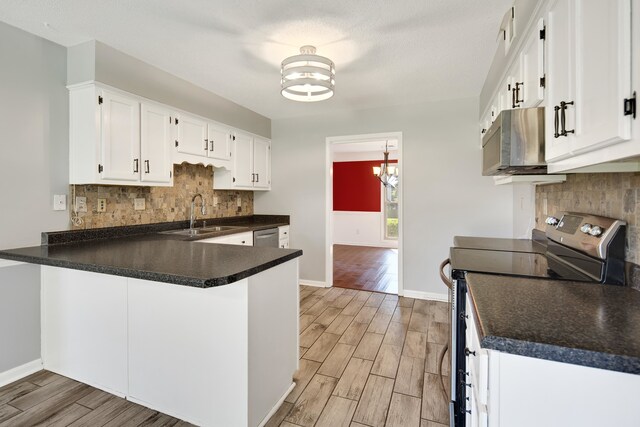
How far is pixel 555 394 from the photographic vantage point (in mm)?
782

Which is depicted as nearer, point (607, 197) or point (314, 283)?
point (607, 197)

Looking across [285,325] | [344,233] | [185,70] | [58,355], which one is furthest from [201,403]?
[344,233]

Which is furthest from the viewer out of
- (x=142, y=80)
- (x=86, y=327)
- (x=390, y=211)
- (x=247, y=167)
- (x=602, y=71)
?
(x=390, y=211)

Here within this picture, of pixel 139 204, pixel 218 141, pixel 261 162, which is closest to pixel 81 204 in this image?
pixel 139 204

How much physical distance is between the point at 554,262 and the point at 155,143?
Answer: 310 cm

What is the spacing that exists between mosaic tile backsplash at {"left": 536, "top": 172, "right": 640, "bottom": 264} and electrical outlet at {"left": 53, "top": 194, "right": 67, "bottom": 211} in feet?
11.1

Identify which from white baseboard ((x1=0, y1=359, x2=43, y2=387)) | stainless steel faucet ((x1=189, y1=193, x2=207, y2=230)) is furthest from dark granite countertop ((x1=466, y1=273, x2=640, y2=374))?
stainless steel faucet ((x1=189, y1=193, x2=207, y2=230))

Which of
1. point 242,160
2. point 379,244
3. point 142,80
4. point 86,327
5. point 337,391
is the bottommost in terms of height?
point 337,391

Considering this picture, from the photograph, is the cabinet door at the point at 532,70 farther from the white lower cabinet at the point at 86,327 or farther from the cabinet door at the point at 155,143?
the cabinet door at the point at 155,143

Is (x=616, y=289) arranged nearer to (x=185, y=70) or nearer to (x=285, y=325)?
(x=285, y=325)

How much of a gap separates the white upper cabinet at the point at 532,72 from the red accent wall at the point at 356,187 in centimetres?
632

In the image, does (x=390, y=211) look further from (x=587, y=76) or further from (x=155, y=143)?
(x=587, y=76)

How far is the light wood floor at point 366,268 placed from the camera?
15.2ft

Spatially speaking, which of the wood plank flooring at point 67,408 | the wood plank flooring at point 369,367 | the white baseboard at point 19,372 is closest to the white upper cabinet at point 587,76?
the wood plank flooring at point 369,367
